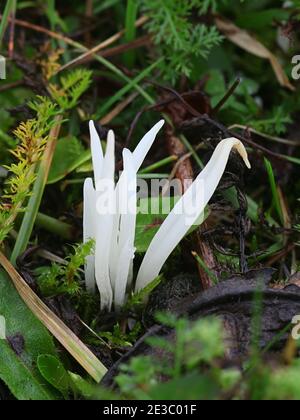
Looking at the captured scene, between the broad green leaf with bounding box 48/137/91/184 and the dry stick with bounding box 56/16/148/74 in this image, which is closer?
the broad green leaf with bounding box 48/137/91/184

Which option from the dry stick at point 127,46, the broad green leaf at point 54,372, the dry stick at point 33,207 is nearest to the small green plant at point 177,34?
the dry stick at point 127,46

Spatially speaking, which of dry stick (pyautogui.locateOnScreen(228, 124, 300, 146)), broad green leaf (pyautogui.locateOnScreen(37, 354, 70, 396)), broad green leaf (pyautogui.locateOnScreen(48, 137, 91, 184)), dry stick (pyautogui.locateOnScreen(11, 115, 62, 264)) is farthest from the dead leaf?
broad green leaf (pyautogui.locateOnScreen(37, 354, 70, 396))

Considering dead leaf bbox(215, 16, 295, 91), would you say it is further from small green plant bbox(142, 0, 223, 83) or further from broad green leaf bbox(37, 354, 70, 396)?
broad green leaf bbox(37, 354, 70, 396)

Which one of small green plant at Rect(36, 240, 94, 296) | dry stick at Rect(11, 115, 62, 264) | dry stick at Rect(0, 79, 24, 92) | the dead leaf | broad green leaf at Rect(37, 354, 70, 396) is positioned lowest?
broad green leaf at Rect(37, 354, 70, 396)

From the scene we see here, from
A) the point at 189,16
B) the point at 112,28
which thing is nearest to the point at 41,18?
the point at 112,28

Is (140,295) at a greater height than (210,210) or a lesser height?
lesser
